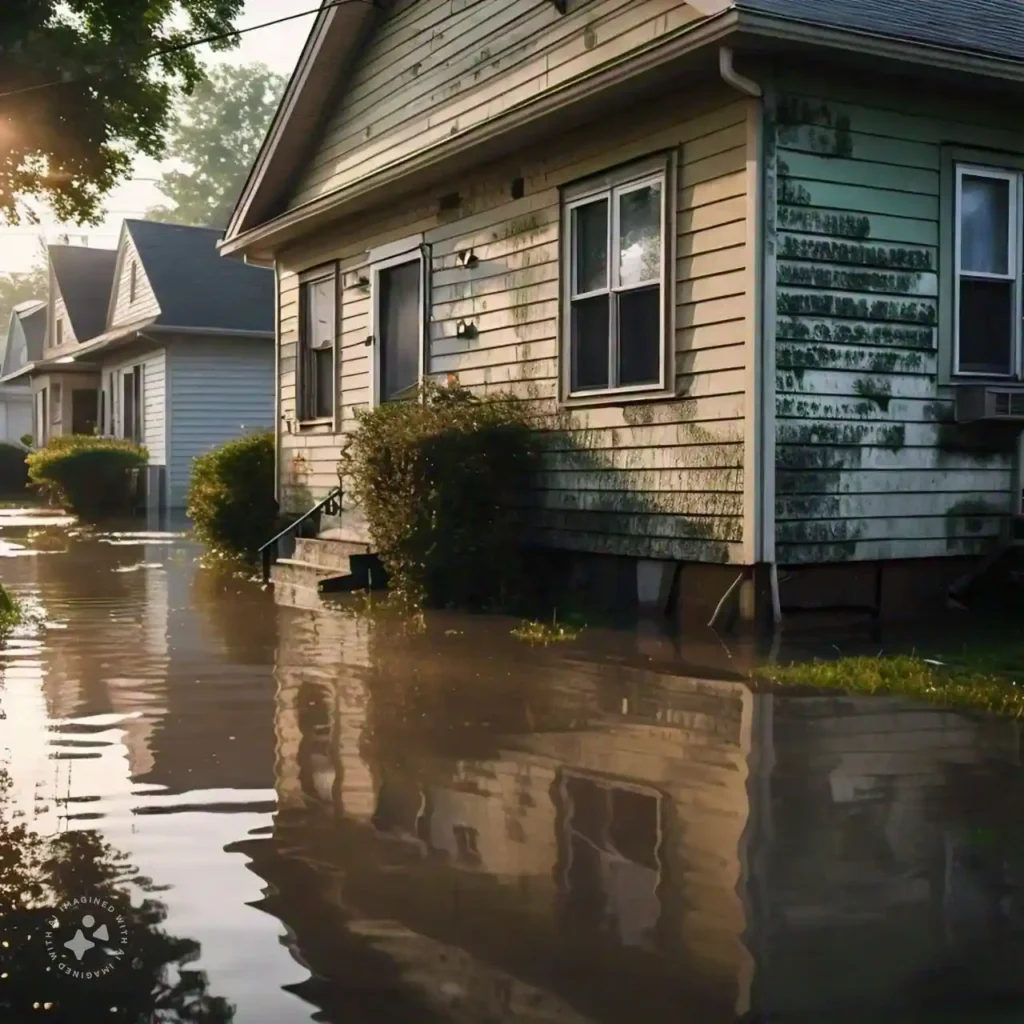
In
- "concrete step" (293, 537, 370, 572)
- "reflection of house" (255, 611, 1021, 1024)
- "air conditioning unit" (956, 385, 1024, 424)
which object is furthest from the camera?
"concrete step" (293, 537, 370, 572)

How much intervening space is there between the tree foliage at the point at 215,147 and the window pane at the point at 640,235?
75553 mm

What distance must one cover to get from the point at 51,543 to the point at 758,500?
13.6 meters

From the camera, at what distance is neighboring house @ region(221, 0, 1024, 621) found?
9141 mm

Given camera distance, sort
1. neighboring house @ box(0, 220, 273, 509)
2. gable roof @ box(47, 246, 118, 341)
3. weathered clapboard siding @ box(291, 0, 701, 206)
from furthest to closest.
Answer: gable roof @ box(47, 246, 118, 341)
neighboring house @ box(0, 220, 273, 509)
weathered clapboard siding @ box(291, 0, 701, 206)

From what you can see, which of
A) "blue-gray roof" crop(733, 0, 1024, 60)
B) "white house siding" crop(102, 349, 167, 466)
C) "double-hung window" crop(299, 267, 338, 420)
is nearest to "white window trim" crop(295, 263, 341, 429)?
"double-hung window" crop(299, 267, 338, 420)

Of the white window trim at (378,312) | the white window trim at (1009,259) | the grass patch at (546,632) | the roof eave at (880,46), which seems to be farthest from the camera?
the white window trim at (378,312)

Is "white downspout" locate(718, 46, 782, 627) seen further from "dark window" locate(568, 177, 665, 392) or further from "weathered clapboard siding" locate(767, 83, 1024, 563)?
"dark window" locate(568, 177, 665, 392)

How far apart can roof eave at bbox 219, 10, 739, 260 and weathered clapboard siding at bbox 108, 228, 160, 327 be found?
14083mm

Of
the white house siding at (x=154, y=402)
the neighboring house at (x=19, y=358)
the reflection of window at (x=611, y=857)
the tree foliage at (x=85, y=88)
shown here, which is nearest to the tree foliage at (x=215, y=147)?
the neighboring house at (x=19, y=358)

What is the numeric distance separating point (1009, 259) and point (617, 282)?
9.73ft

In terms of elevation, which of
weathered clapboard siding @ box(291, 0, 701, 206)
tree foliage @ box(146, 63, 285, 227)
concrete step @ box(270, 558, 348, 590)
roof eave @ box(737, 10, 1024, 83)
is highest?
tree foliage @ box(146, 63, 285, 227)

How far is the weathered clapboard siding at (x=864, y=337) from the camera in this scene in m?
9.22

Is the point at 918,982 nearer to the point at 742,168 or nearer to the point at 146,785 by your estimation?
the point at 146,785

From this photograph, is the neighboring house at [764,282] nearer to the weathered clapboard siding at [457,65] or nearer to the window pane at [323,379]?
the weathered clapboard siding at [457,65]
